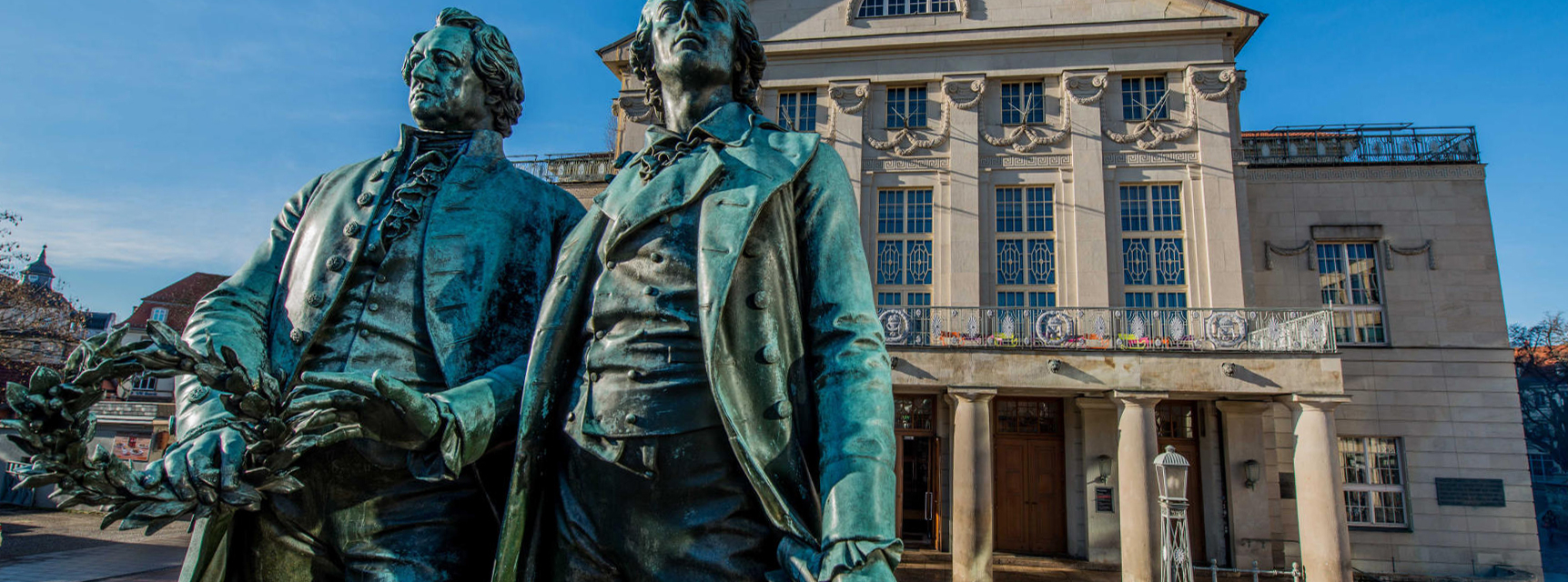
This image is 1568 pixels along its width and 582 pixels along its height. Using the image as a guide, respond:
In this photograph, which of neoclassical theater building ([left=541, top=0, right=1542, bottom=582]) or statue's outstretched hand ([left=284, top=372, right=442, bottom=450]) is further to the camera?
neoclassical theater building ([left=541, top=0, right=1542, bottom=582])

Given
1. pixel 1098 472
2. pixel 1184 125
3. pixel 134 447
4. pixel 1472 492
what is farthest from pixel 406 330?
pixel 134 447

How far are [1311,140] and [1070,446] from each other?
35.5 feet

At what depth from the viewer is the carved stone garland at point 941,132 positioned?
22.3 meters

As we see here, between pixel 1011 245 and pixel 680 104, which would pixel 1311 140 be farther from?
pixel 680 104

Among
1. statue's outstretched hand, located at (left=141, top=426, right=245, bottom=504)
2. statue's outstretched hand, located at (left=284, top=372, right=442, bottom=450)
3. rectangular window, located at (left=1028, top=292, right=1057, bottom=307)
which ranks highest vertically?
rectangular window, located at (left=1028, top=292, right=1057, bottom=307)

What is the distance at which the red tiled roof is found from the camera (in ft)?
122

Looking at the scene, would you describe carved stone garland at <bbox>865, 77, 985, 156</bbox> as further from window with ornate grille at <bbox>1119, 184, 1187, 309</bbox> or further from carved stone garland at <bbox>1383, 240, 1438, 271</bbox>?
carved stone garland at <bbox>1383, 240, 1438, 271</bbox>

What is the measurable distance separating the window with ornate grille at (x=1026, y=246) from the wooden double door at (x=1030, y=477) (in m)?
2.72

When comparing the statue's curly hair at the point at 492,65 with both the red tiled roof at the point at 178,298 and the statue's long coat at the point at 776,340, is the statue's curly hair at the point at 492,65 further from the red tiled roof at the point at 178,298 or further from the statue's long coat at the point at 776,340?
the red tiled roof at the point at 178,298

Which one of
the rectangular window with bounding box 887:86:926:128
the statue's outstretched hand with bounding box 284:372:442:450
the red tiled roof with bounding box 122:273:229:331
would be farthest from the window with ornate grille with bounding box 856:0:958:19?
the red tiled roof with bounding box 122:273:229:331

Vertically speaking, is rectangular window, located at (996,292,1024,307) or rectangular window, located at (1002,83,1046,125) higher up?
rectangular window, located at (1002,83,1046,125)

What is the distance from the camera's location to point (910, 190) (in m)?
22.4

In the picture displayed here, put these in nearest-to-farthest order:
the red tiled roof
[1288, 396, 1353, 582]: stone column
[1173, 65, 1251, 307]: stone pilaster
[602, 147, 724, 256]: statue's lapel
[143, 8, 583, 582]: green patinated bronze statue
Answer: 1. [143, 8, 583, 582]: green patinated bronze statue
2. [602, 147, 724, 256]: statue's lapel
3. [1288, 396, 1353, 582]: stone column
4. [1173, 65, 1251, 307]: stone pilaster
5. the red tiled roof

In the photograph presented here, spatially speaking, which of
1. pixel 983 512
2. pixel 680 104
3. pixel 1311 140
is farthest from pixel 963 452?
pixel 680 104
